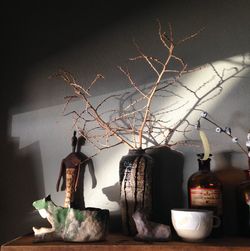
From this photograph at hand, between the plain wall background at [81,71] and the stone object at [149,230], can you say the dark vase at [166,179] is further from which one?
the stone object at [149,230]

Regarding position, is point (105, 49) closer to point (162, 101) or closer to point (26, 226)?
point (162, 101)

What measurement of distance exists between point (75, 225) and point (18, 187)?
0.43 meters

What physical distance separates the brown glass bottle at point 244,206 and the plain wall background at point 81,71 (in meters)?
0.08

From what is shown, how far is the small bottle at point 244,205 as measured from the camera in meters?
1.04

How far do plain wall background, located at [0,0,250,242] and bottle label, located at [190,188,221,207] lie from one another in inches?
5.8

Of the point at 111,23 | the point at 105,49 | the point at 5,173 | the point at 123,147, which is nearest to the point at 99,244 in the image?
the point at 123,147

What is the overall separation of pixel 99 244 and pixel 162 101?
1.92ft

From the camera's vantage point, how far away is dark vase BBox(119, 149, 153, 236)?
1.03 metres

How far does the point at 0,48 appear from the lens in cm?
134

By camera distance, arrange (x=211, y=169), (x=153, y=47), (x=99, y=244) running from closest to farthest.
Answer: (x=99, y=244)
(x=211, y=169)
(x=153, y=47)

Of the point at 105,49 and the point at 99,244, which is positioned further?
the point at 105,49

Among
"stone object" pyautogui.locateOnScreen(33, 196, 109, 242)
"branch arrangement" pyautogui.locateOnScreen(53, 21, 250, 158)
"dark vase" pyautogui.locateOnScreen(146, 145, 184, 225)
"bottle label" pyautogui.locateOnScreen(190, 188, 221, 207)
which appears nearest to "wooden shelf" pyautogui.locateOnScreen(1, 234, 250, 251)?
"stone object" pyautogui.locateOnScreen(33, 196, 109, 242)

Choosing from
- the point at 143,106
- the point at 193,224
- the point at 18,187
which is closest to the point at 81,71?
the point at 143,106

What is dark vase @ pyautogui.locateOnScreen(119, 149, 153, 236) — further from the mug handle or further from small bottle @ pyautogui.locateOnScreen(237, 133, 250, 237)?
small bottle @ pyautogui.locateOnScreen(237, 133, 250, 237)
